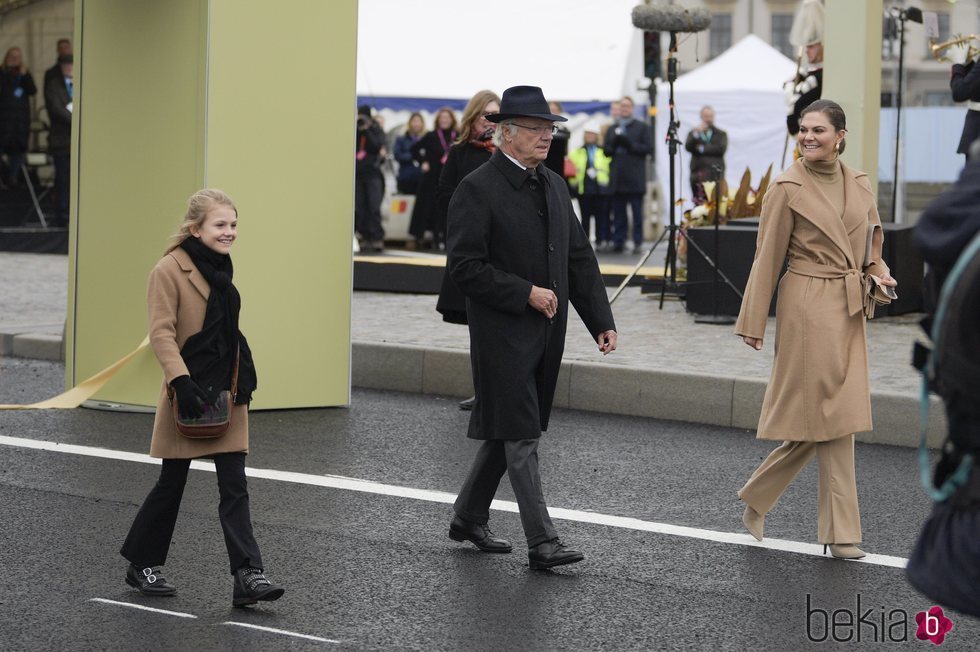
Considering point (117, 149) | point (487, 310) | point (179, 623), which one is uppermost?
point (117, 149)

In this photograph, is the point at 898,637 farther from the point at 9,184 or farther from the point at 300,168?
the point at 9,184

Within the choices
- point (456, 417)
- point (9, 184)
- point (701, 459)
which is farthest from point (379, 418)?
point (9, 184)

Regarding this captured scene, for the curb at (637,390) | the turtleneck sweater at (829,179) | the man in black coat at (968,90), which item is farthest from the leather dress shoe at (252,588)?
the man in black coat at (968,90)

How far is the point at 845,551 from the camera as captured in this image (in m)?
6.70

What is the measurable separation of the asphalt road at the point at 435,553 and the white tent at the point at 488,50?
17.7 meters

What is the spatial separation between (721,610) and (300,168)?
5533mm

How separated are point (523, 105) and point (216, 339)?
1654 millimetres

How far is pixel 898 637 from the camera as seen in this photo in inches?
220

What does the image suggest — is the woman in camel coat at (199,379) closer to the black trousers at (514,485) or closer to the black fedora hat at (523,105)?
the black trousers at (514,485)

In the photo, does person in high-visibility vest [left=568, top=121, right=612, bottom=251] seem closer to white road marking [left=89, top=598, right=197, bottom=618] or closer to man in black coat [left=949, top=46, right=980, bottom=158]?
man in black coat [left=949, top=46, right=980, bottom=158]

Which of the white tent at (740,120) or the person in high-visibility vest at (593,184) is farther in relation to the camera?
the white tent at (740,120)

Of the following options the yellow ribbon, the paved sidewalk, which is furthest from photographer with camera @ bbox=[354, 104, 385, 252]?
the yellow ribbon

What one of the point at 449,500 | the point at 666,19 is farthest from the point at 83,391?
the point at 666,19

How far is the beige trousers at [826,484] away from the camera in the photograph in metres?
6.70
